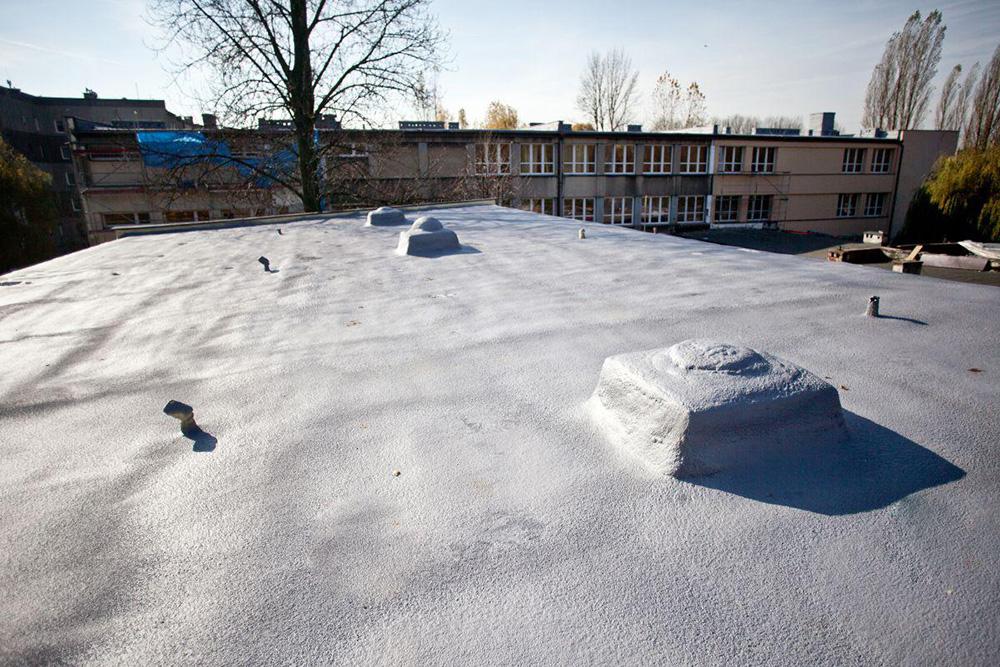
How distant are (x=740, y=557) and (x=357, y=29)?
22403mm

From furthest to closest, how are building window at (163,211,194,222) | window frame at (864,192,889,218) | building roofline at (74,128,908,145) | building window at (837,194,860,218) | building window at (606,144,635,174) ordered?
Answer: window frame at (864,192,889,218) → building window at (837,194,860,218) → building window at (606,144,635,174) → building window at (163,211,194,222) → building roofline at (74,128,908,145)

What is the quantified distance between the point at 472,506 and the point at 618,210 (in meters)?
39.0

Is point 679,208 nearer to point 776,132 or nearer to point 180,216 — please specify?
point 776,132

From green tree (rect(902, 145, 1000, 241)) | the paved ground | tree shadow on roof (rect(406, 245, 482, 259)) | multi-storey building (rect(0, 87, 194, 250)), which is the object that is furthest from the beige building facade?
tree shadow on roof (rect(406, 245, 482, 259))

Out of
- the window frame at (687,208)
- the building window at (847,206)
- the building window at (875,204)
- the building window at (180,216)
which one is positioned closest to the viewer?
the building window at (180,216)

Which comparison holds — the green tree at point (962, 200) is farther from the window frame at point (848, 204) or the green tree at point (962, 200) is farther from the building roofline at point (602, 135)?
the window frame at point (848, 204)

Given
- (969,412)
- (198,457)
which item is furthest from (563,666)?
(969,412)

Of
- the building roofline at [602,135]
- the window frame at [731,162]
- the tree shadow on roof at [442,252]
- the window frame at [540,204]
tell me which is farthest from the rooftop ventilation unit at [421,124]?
the tree shadow on roof at [442,252]

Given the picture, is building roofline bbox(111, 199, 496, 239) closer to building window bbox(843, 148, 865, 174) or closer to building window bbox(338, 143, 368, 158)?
building window bbox(338, 143, 368, 158)

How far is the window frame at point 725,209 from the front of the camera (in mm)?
40562

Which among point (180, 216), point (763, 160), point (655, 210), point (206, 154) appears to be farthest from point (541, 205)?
point (180, 216)

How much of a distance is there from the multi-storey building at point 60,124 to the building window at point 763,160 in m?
44.5

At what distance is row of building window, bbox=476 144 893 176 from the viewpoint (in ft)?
115

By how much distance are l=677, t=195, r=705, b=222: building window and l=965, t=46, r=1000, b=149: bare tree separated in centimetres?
1928
